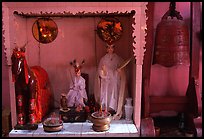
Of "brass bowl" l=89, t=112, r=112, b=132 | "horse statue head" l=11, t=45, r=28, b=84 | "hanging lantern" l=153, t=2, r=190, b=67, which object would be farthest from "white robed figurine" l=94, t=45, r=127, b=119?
"horse statue head" l=11, t=45, r=28, b=84

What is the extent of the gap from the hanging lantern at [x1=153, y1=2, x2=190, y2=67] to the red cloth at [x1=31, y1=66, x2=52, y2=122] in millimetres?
1086

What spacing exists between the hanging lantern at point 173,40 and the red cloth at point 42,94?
1086mm

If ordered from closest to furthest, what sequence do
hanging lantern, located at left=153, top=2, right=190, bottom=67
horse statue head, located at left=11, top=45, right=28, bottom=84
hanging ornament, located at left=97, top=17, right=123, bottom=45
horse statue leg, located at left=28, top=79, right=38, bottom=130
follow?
horse statue head, located at left=11, top=45, right=28, bottom=84, horse statue leg, located at left=28, top=79, right=38, bottom=130, hanging lantern, located at left=153, top=2, right=190, bottom=67, hanging ornament, located at left=97, top=17, right=123, bottom=45

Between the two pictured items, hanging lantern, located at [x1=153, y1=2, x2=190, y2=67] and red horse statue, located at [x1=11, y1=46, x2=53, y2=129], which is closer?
red horse statue, located at [x1=11, y1=46, x2=53, y2=129]

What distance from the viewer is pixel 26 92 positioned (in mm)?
2334

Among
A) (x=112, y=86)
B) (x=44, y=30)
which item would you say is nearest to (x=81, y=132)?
(x=112, y=86)

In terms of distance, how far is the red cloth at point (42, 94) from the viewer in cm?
236

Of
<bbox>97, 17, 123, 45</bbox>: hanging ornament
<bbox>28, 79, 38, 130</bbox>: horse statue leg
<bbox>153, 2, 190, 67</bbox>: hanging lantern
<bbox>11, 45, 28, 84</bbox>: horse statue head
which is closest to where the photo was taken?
<bbox>11, 45, 28, 84</bbox>: horse statue head

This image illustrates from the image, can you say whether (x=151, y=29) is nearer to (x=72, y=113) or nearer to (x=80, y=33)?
(x=80, y=33)

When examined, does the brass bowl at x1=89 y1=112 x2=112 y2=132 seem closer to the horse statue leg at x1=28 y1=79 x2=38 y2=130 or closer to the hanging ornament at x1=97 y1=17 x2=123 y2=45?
the horse statue leg at x1=28 y1=79 x2=38 y2=130

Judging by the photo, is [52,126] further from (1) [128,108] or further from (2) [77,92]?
(1) [128,108]

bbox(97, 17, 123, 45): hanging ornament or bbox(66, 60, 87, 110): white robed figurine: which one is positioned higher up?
bbox(97, 17, 123, 45): hanging ornament

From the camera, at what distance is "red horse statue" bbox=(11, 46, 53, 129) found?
7.13 ft

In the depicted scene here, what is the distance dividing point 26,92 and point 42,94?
157 mm
